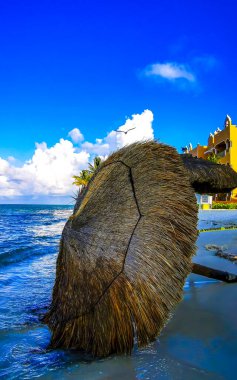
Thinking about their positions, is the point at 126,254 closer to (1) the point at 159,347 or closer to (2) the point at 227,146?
(1) the point at 159,347

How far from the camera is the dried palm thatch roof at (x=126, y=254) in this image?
100 inches

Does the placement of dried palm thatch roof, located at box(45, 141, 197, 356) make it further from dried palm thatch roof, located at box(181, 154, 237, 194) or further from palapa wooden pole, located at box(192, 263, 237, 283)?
dried palm thatch roof, located at box(181, 154, 237, 194)

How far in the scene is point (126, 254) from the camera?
2602 mm

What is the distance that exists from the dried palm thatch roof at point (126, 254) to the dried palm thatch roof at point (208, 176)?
9.03 ft

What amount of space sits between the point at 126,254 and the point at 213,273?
2.22m

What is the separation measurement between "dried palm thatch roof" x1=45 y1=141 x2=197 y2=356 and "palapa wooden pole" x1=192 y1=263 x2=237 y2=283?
149cm

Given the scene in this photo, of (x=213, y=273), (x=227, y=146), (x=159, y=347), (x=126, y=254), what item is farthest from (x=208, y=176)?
(x=227, y=146)

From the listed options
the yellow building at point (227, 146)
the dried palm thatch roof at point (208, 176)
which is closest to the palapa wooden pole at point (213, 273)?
the dried palm thatch roof at point (208, 176)

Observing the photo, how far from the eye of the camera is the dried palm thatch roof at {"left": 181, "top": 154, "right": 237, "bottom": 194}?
578cm

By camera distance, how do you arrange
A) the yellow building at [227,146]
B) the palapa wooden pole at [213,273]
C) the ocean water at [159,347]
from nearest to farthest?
the ocean water at [159,347]
the palapa wooden pole at [213,273]
the yellow building at [227,146]

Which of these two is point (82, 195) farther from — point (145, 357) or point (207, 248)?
point (207, 248)

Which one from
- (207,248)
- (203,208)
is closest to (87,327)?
(207,248)

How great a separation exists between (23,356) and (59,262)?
107 centimetres

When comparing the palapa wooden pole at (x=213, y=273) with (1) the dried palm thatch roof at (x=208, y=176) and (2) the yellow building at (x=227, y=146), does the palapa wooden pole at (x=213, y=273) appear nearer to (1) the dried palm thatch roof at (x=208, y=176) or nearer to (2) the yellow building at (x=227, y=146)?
(1) the dried palm thatch roof at (x=208, y=176)
